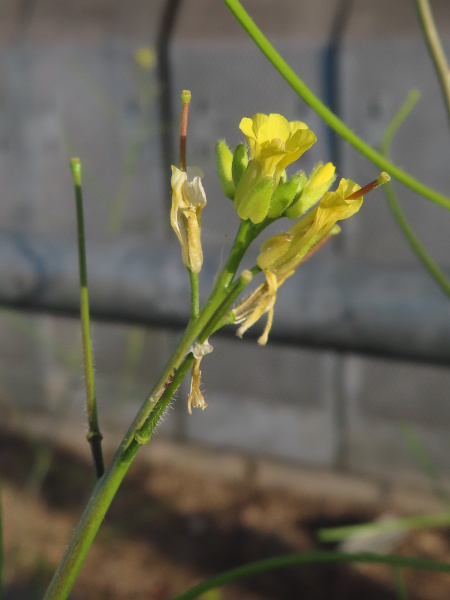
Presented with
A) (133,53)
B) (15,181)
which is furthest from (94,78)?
(15,181)

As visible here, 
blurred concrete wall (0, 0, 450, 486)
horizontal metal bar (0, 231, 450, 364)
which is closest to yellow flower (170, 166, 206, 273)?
horizontal metal bar (0, 231, 450, 364)

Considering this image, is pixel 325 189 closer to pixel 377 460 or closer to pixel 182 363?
pixel 182 363

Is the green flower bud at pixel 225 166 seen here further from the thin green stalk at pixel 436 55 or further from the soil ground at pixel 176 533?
the soil ground at pixel 176 533

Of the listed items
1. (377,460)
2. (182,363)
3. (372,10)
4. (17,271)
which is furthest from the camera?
(377,460)

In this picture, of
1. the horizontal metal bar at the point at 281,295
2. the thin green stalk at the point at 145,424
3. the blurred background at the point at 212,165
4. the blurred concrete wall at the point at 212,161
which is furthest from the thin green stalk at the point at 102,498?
the blurred concrete wall at the point at 212,161

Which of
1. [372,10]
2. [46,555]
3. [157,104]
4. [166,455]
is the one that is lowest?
[46,555]

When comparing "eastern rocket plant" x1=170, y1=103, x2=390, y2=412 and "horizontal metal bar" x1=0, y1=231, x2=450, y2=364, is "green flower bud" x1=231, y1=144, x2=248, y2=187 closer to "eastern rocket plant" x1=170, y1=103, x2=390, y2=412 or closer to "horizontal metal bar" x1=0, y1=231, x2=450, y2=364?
"eastern rocket plant" x1=170, y1=103, x2=390, y2=412

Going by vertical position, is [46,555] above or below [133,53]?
below

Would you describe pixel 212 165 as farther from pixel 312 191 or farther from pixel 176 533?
pixel 312 191
